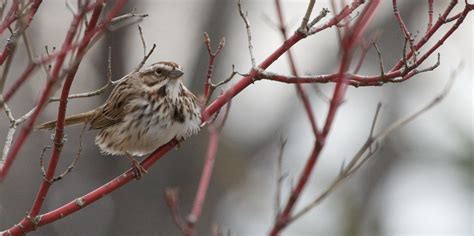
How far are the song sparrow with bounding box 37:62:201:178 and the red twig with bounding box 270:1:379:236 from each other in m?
3.18

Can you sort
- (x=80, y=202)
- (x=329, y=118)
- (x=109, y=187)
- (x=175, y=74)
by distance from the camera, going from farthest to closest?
(x=175, y=74)
(x=109, y=187)
(x=80, y=202)
(x=329, y=118)

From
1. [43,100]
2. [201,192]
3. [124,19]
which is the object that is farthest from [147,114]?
[201,192]

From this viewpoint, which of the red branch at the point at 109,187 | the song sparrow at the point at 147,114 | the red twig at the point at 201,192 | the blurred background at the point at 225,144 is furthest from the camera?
the blurred background at the point at 225,144

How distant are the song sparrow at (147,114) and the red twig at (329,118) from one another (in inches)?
125

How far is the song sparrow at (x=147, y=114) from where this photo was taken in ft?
20.6

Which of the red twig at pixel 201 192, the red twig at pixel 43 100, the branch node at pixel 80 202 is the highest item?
the red twig at pixel 43 100

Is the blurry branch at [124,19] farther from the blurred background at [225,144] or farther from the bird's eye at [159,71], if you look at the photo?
the blurred background at [225,144]

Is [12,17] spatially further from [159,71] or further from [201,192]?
[159,71]

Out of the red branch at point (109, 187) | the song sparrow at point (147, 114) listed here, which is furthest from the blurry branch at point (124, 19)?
the song sparrow at point (147, 114)

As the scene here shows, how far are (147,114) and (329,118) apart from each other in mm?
3804

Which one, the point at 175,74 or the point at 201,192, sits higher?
the point at 175,74

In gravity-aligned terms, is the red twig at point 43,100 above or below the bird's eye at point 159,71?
below

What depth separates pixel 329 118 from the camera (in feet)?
9.32

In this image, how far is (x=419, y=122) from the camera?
16.6 m
